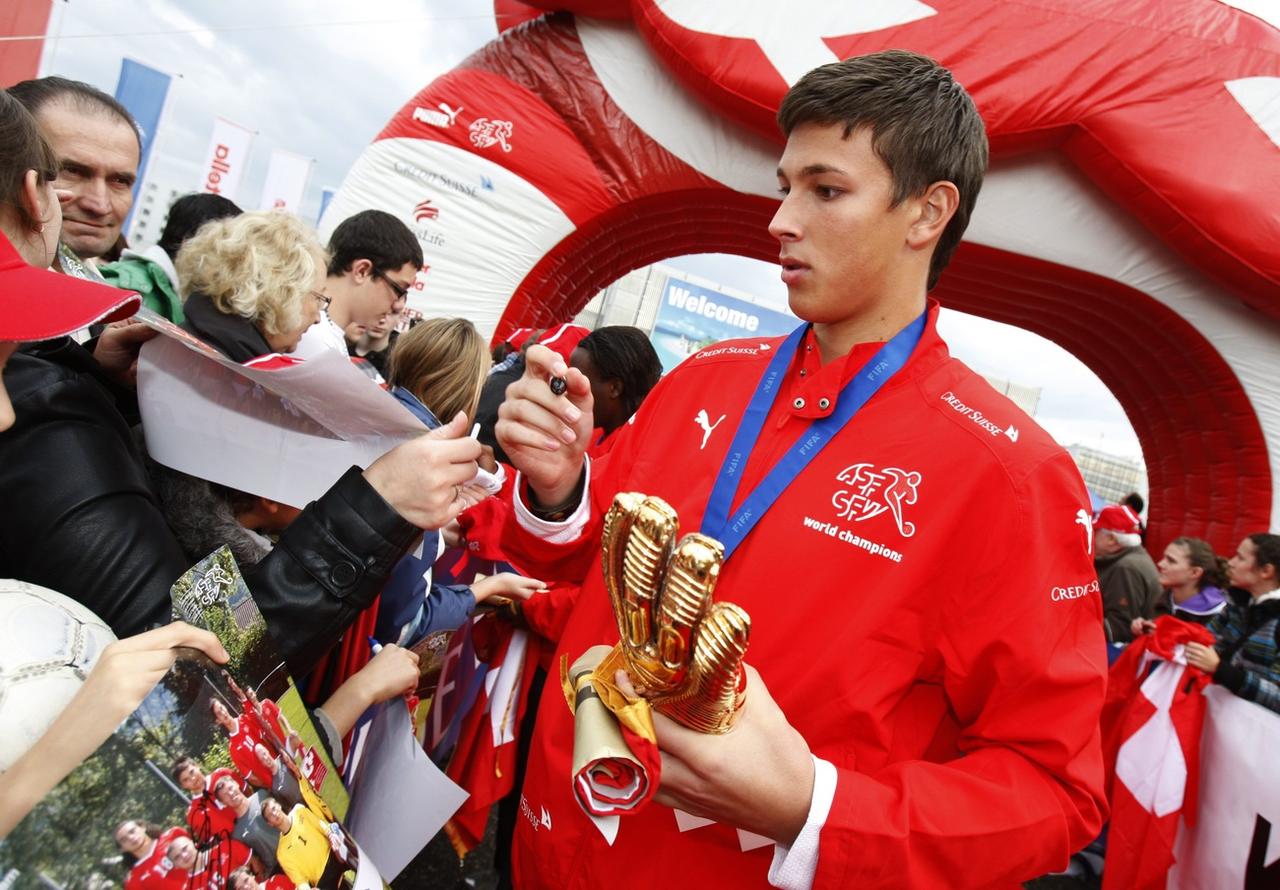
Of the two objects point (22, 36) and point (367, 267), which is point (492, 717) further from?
point (22, 36)

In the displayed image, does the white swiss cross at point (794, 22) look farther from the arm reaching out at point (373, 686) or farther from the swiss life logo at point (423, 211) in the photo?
the arm reaching out at point (373, 686)

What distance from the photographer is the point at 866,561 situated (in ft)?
3.28

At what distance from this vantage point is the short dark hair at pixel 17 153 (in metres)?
1.03

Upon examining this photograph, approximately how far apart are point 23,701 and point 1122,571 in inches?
219

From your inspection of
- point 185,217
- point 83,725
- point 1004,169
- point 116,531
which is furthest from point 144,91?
point 83,725

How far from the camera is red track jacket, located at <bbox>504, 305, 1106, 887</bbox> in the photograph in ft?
2.93

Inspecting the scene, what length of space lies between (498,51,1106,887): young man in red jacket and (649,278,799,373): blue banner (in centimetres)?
1809

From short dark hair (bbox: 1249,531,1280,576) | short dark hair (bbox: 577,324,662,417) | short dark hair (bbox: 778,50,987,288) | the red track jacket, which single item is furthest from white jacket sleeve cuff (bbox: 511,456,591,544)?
short dark hair (bbox: 1249,531,1280,576)

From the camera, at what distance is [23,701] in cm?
70

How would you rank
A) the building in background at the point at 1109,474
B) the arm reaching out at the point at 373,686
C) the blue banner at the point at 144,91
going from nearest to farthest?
the arm reaching out at the point at 373,686 → the blue banner at the point at 144,91 → the building in background at the point at 1109,474

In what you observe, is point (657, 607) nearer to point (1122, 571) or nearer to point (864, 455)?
point (864, 455)

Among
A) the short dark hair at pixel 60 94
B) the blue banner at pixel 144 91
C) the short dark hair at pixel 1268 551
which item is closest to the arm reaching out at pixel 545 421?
the short dark hair at pixel 60 94

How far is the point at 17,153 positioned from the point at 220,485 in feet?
1.89

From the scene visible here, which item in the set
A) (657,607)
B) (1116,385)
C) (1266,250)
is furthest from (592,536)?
(1116,385)
